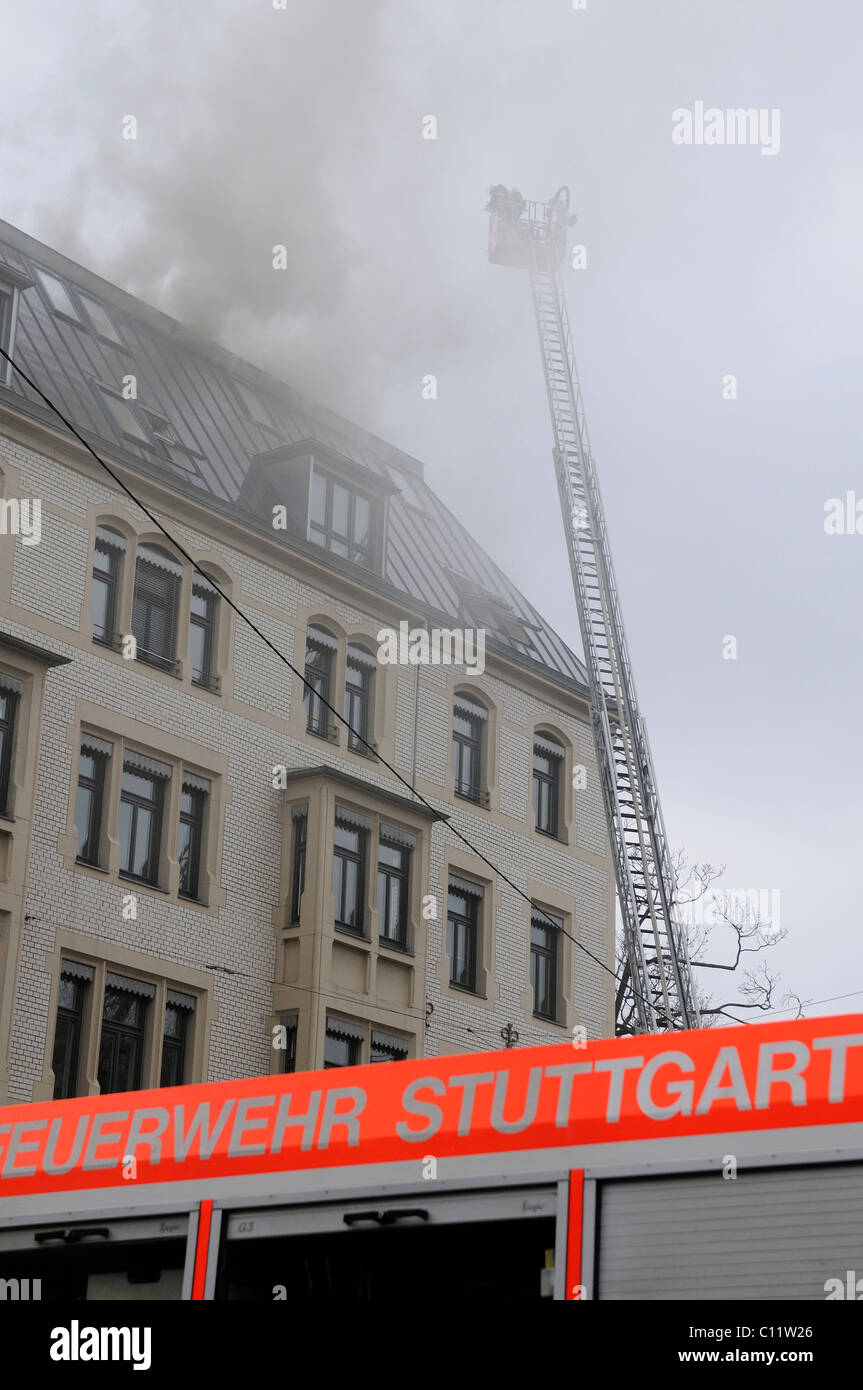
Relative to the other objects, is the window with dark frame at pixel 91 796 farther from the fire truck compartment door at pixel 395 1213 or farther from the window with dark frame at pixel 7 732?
the fire truck compartment door at pixel 395 1213

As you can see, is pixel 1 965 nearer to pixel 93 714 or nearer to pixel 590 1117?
pixel 93 714

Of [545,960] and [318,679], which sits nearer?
[318,679]

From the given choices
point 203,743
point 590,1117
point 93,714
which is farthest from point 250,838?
point 590,1117

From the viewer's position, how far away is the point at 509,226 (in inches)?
1315

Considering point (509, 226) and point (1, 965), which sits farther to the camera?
point (509, 226)

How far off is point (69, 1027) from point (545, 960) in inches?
408

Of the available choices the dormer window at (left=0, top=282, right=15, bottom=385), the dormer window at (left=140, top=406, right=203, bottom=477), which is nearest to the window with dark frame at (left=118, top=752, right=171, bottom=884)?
the dormer window at (left=140, top=406, right=203, bottom=477)

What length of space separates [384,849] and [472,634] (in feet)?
16.4

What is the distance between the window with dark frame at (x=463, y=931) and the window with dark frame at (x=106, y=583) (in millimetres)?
7632

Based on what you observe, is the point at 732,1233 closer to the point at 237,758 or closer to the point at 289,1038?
the point at 289,1038

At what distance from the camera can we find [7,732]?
23.8 m

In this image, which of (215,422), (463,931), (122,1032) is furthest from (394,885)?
(215,422)

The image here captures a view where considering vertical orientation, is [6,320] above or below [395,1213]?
above
